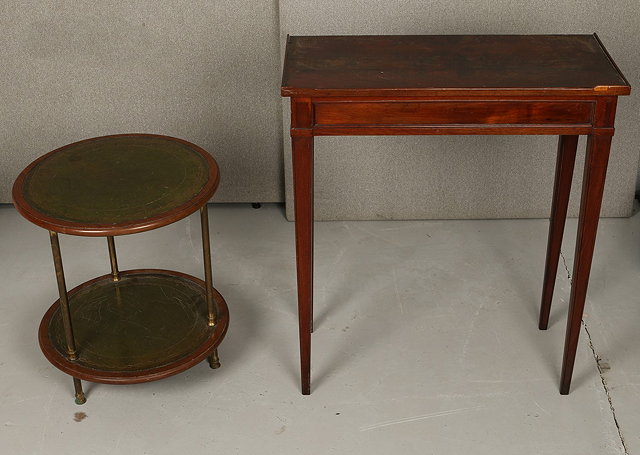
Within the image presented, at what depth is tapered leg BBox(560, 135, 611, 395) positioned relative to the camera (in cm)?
244

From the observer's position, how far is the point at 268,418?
2.77 metres

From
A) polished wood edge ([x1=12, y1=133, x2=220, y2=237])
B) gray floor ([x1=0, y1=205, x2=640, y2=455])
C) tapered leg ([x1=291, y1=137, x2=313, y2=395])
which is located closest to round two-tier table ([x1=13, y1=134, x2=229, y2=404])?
polished wood edge ([x1=12, y1=133, x2=220, y2=237])

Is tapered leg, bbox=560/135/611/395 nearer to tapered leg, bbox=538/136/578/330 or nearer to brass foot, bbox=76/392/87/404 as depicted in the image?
tapered leg, bbox=538/136/578/330

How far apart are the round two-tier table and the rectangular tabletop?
1.49ft

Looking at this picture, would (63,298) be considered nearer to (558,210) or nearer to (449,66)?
(449,66)

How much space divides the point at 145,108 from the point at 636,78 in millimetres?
1864

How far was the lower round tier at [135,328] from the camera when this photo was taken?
110 inches

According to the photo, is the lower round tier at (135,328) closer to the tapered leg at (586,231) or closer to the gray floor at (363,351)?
the gray floor at (363,351)

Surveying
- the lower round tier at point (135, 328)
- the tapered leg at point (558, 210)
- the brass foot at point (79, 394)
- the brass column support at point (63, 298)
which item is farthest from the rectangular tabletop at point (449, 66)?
the brass foot at point (79, 394)

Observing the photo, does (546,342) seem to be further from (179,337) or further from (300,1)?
(300,1)

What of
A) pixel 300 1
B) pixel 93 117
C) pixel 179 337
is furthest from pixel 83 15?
pixel 179 337

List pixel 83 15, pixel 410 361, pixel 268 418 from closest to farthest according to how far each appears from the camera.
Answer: pixel 268 418 → pixel 410 361 → pixel 83 15

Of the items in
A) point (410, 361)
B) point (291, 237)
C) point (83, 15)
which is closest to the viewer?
point (410, 361)

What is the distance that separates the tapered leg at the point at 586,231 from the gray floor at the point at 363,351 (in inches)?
6.3
